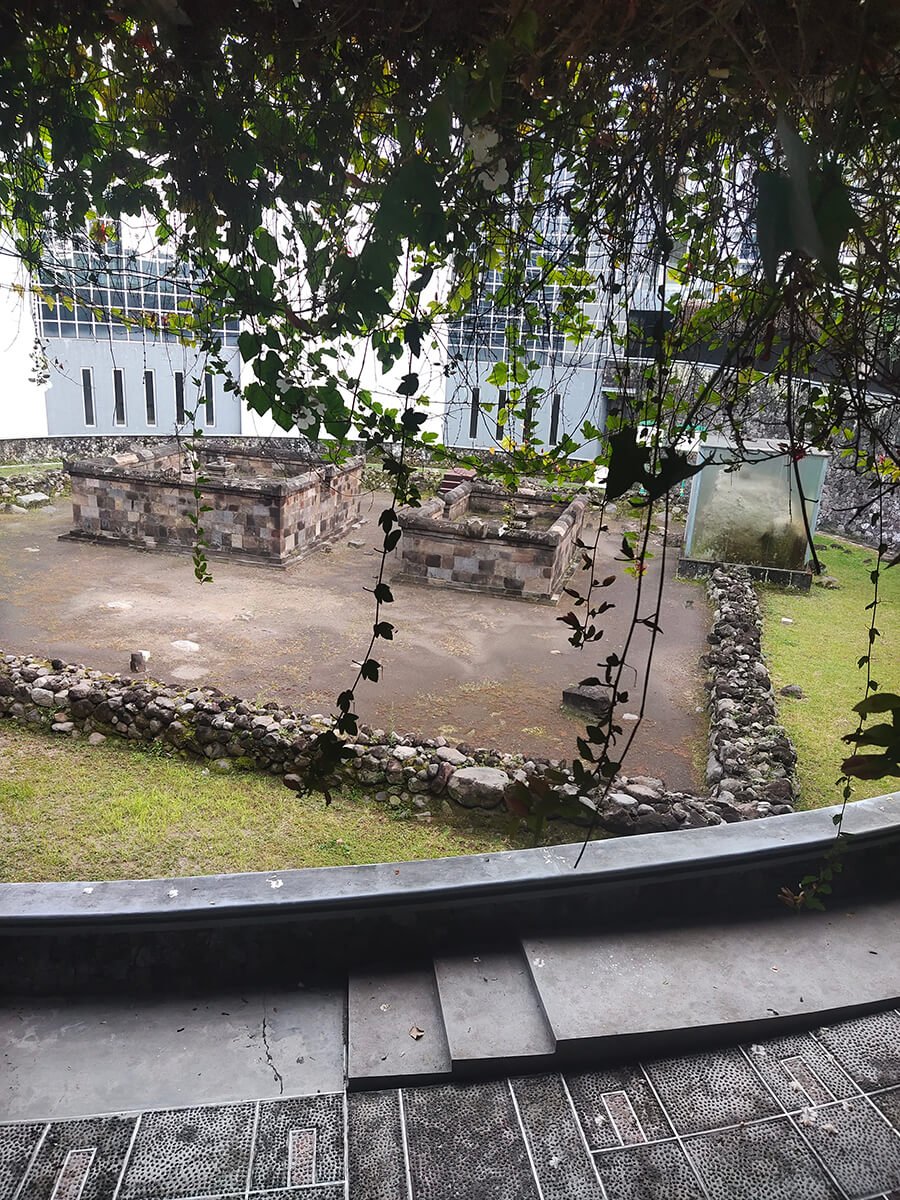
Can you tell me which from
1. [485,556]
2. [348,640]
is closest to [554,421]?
[485,556]

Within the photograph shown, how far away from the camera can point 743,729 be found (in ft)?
18.9

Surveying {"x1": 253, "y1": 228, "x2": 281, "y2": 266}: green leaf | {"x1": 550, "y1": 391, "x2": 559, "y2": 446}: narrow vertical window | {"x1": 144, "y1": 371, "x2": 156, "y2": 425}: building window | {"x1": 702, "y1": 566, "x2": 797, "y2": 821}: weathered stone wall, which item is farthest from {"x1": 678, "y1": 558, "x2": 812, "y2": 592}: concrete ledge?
{"x1": 144, "y1": 371, "x2": 156, "y2": 425}: building window

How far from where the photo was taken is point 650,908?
108 inches

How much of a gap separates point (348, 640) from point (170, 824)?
3361 mm

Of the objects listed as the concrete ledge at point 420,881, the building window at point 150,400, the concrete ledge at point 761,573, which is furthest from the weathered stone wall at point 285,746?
the building window at point 150,400

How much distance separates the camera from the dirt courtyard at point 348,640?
241 inches

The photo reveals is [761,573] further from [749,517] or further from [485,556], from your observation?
[485,556]

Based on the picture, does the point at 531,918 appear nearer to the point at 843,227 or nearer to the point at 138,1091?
the point at 138,1091

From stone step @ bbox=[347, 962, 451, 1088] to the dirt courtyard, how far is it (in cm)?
313

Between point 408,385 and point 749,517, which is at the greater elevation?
point 408,385

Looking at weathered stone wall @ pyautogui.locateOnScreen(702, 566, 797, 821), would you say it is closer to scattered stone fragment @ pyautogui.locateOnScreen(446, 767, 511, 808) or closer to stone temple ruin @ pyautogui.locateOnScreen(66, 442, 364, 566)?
scattered stone fragment @ pyautogui.locateOnScreen(446, 767, 511, 808)

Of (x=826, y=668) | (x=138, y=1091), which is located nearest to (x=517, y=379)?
(x=138, y=1091)

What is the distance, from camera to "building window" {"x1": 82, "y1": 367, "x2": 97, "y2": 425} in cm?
→ 1527

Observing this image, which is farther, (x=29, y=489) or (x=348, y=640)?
(x=29, y=489)
